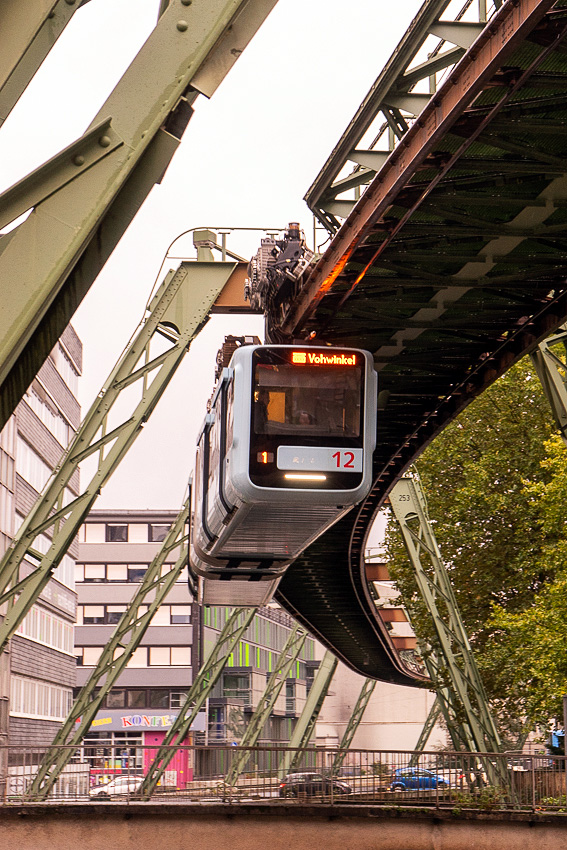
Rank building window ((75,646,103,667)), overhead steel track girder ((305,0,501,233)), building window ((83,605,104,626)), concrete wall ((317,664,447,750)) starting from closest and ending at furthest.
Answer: overhead steel track girder ((305,0,501,233))
building window ((75,646,103,667))
building window ((83,605,104,626))
concrete wall ((317,664,447,750))

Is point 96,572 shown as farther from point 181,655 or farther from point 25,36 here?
point 25,36

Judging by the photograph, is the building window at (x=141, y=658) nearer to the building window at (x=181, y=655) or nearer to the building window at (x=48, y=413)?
the building window at (x=181, y=655)

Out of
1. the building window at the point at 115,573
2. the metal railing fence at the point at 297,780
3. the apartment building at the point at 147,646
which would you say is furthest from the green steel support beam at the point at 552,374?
the building window at the point at 115,573

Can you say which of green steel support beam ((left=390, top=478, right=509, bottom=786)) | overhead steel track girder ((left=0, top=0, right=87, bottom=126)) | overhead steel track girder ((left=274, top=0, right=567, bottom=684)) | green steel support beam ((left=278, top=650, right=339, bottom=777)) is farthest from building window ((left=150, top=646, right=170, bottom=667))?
overhead steel track girder ((left=0, top=0, right=87, bottom=126))

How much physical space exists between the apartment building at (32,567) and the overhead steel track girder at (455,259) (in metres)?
22.2

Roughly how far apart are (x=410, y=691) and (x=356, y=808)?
9066 centimetres

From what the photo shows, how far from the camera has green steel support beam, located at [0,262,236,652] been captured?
20.5 metres

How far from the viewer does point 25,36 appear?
419cm

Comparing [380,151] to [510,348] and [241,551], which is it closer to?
[510,348]

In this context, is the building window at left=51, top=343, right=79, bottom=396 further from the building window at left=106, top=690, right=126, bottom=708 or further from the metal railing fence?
the building window at left=106, top=690, right=126, bottom=708

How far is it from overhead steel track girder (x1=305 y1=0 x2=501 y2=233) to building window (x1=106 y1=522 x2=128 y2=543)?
266 feet

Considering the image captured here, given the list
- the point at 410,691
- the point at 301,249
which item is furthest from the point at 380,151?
the point at 410,691

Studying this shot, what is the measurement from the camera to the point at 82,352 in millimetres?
66750

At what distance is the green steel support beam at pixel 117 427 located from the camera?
67.3ft
